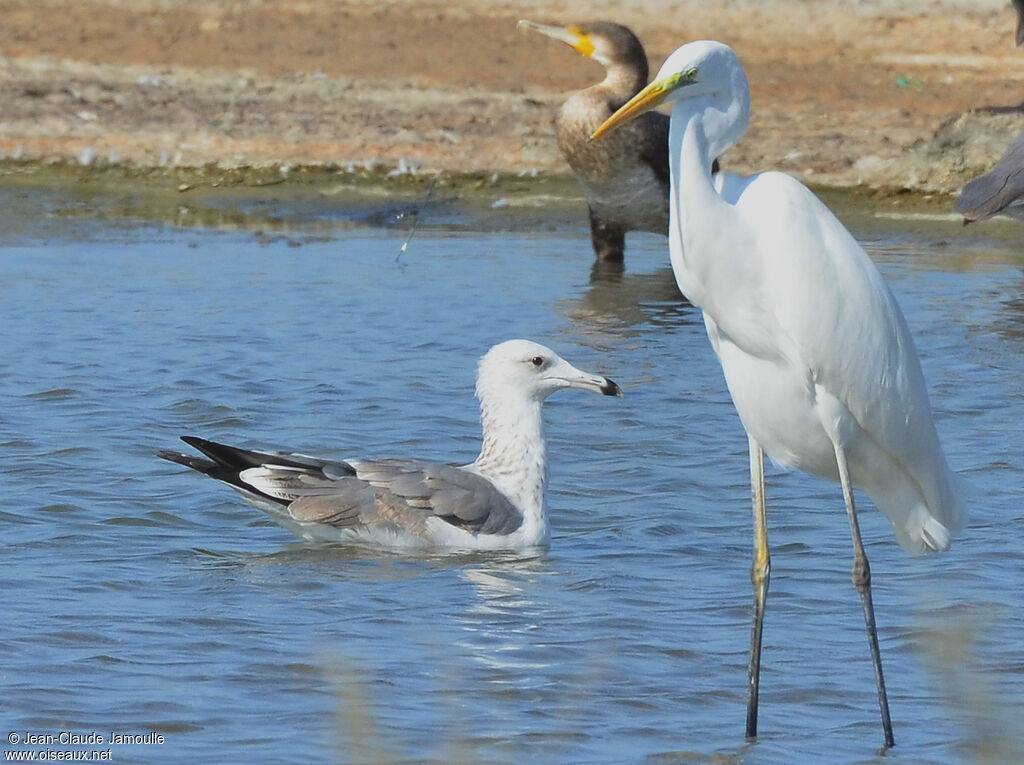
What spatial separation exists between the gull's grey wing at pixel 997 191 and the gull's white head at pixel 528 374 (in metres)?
3.72

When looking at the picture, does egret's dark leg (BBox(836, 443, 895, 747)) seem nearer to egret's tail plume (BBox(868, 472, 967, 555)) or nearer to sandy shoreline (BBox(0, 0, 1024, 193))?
egret's tail plume (BBox(868, 472, 967, 555))

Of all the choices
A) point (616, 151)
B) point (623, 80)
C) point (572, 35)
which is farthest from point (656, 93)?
point (572, 35)

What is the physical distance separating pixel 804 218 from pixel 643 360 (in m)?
5.36

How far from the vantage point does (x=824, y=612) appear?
20.1ft

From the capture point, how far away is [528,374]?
294 inches

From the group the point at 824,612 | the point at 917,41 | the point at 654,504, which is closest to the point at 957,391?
the point at 654,504

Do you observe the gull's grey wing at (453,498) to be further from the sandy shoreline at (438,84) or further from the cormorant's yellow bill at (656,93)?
the sandy shoreline at (438,84)

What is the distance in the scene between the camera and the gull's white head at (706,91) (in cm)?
468

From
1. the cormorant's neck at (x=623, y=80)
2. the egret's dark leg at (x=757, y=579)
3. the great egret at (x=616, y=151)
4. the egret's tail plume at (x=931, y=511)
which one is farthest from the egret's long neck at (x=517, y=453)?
the cormorant's neck at (x=623, y=80)

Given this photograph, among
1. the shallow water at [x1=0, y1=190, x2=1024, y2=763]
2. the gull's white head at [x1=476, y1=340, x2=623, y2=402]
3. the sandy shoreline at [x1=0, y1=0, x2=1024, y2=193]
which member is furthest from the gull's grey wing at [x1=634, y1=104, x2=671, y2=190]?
the gull's white head at [x1=476, y1=340, x2=623, y2=402]

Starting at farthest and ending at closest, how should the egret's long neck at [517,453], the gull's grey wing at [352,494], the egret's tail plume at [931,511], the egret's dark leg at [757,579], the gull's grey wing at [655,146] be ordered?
the gull's grey wing at [655,146] < the egret's long neck at [517,453] < the gull's grey wing at [352,494] < the egret's tail plume at [931,511] < the egret's dark leg at [757,579]

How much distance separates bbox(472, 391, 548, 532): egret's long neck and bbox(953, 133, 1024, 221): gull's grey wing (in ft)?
12.8

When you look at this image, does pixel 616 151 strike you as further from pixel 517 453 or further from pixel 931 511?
pixel 931 511

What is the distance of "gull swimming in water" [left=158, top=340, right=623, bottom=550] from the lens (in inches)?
270
